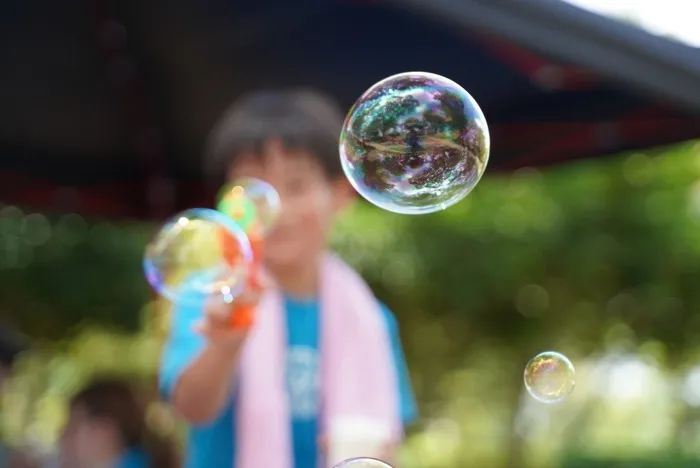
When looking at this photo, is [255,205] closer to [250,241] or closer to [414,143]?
[250,241]

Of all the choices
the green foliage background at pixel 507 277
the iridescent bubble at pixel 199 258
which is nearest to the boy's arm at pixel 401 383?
the iridescent bubble at pixel 199 258

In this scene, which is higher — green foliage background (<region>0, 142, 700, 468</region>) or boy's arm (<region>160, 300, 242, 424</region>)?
green foliage background (<region>0, 142, 700, 468</region>)

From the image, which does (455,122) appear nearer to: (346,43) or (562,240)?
(346,43)

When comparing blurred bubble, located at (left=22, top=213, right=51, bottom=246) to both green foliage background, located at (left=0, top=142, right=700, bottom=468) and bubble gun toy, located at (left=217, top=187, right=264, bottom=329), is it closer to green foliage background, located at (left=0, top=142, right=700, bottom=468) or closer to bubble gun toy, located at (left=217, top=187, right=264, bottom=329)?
green foliage background, located at (left=0, top=142, right=700, bottom=468)

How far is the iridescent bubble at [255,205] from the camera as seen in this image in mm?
2238

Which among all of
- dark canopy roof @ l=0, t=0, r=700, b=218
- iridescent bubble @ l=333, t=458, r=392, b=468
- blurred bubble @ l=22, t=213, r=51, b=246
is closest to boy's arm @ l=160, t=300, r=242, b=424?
iridescent bubble @ l=333, t=458, r=392, b=468

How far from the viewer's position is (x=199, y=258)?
2.26 meters

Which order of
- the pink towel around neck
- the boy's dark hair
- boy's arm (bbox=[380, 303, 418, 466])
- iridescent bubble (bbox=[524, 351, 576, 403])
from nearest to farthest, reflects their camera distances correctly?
the pink towel around neck → the boy's dark hair → boy's arm (bbox=[380, 303, 418, 466]) → iridescent bubble (bbox=[524, 351, 576, 403])

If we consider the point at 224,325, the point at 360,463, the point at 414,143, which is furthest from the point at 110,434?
the point at 414,143

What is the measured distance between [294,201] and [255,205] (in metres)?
0.12

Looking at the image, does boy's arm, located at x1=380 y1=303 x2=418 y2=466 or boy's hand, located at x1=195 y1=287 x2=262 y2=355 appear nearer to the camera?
boy's hand, located at x1=195 y1=287 x2=262 y2=355

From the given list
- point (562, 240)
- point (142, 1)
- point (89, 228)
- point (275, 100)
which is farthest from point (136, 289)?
point (275, 100)

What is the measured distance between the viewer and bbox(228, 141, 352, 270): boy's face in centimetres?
229

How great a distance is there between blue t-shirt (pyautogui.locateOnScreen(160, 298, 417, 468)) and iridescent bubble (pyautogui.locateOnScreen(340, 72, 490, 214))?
41cm
